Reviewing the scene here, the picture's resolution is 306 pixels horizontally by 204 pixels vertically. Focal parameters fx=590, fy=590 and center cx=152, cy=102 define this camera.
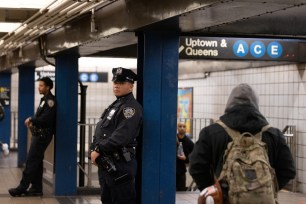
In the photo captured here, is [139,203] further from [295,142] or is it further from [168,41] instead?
[295,142]

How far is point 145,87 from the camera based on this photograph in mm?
5797

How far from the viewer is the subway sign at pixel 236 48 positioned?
8.20m

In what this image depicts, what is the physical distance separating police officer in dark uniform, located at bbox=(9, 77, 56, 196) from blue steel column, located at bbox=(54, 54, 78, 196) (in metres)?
0.20

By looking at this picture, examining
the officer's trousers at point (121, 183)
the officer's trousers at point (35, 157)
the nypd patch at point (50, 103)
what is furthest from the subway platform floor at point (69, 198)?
the officer's trousers at point (121, 183)

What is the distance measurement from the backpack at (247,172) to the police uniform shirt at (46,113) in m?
5.49

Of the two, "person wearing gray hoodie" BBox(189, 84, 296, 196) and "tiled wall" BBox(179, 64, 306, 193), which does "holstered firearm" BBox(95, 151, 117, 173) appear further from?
"tiled wall" BBox(179, 64, 306, 193)

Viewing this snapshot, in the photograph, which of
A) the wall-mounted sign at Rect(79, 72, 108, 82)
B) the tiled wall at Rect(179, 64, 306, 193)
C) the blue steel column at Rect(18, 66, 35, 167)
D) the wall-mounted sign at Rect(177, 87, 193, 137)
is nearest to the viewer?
the tiled wall at Rect(179, 64, 306, 193)

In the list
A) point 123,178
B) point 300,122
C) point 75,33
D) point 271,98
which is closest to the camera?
point 123,178

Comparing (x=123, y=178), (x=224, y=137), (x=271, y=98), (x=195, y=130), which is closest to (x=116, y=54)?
(x=271, y=98)

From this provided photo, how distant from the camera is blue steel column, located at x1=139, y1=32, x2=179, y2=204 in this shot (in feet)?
18.9

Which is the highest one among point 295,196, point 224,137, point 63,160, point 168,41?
point 168,41

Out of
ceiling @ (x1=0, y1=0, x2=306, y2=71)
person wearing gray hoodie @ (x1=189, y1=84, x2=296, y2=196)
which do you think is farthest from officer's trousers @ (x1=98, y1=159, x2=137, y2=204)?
person wearing gray hoodie @ (x1=189, y1=84, x2=296, y2=196)

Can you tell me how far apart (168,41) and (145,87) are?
19.8 inches

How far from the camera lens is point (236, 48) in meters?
8.46
